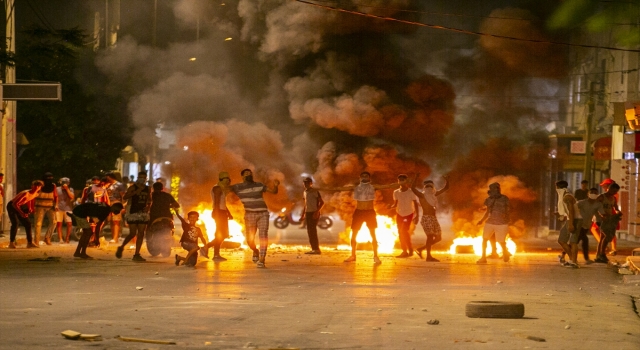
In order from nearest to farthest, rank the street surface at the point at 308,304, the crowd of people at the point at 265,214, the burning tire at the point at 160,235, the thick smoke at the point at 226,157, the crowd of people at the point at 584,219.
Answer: the street surface at the point at 308,304, the crowd of people at the point at 265,214, the burning tire at the point at 160,235, the crowd of people at the point at 584,219, the thick smoke at the point at 226,157

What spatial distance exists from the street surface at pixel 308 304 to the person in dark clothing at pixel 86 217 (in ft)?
0.95

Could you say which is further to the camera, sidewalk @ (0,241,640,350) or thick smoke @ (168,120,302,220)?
thick smoke @ (168,120,302,220)

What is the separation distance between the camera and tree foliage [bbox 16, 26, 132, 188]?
36531 millimetres

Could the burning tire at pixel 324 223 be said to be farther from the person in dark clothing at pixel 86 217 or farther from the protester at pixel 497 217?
the person in dark clothing at pixel 86 217

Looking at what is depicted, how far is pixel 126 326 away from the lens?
31.2ft

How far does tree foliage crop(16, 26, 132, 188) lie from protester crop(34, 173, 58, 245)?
13.0 m

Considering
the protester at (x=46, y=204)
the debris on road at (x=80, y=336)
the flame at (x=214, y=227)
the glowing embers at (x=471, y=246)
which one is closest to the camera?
the debris on road at (x=80, y=336)

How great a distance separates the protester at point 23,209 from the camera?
2167 cm

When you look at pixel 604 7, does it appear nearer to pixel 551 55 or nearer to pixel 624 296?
pixel 624 296

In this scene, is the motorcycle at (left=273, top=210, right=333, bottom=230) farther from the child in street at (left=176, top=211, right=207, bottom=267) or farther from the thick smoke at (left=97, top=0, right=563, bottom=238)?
the child in street at (left=176, top=211, right=207, bottom=267)

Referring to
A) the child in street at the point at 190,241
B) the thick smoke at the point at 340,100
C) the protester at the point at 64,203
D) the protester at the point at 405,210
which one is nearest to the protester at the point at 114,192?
the protester at the point at 64,203

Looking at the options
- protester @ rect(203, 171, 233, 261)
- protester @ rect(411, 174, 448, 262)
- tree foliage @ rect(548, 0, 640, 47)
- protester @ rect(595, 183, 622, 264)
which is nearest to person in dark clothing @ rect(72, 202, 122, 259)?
protester @ rect(203, 171, 233, 261)

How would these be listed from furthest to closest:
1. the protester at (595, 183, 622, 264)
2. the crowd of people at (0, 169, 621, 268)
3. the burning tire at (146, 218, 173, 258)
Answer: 1. the protester at (595, 183, 622, 264)
2. the burning tire at (146, 218, 173, 258)
3. the crowd of people at (0, 169, 621, 268)

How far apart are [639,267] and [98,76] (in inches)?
944
